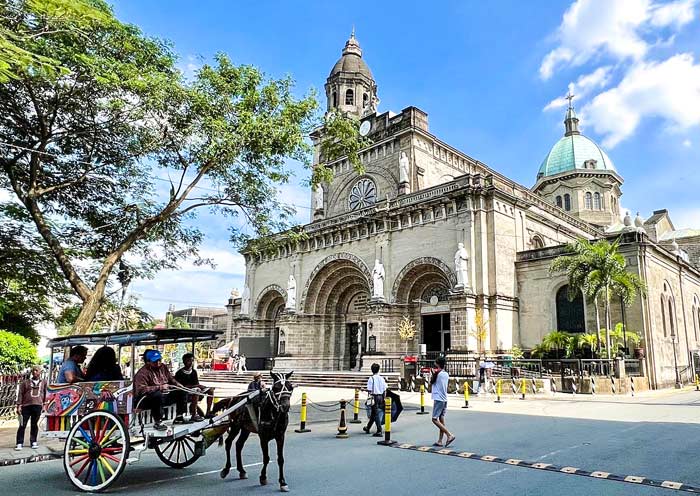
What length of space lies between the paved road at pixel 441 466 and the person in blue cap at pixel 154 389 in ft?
3.09

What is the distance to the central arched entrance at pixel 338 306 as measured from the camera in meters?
35.7

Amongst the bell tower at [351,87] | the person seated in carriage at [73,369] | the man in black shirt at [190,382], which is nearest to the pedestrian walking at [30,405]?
the person seated in carriage at [73,369]

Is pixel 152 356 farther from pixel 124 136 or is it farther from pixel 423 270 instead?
pixel 423 270

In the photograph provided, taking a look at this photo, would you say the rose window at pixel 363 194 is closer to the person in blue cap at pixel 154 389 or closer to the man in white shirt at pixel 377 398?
the man in white shirt at pixel 377 398

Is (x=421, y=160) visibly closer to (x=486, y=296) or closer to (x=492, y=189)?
(x=492, y=189)

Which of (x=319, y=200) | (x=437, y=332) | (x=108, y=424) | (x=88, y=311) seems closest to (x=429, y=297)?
(x=437, y=332)

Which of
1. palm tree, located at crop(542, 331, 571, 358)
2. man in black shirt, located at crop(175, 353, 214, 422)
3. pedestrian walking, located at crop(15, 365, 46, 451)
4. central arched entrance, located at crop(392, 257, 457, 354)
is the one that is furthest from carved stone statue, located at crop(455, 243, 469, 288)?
pedestrian walking, located at crop(15, 365, 46, 451)

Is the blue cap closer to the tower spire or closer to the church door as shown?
the church door

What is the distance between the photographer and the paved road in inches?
272

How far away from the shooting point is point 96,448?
6.94m

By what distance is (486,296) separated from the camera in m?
27.1

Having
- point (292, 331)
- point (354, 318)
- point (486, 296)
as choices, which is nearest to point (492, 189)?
point (486, 296)

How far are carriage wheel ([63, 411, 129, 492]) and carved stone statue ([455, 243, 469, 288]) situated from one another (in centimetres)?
2184

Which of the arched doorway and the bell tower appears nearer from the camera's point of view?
the arched doorway
